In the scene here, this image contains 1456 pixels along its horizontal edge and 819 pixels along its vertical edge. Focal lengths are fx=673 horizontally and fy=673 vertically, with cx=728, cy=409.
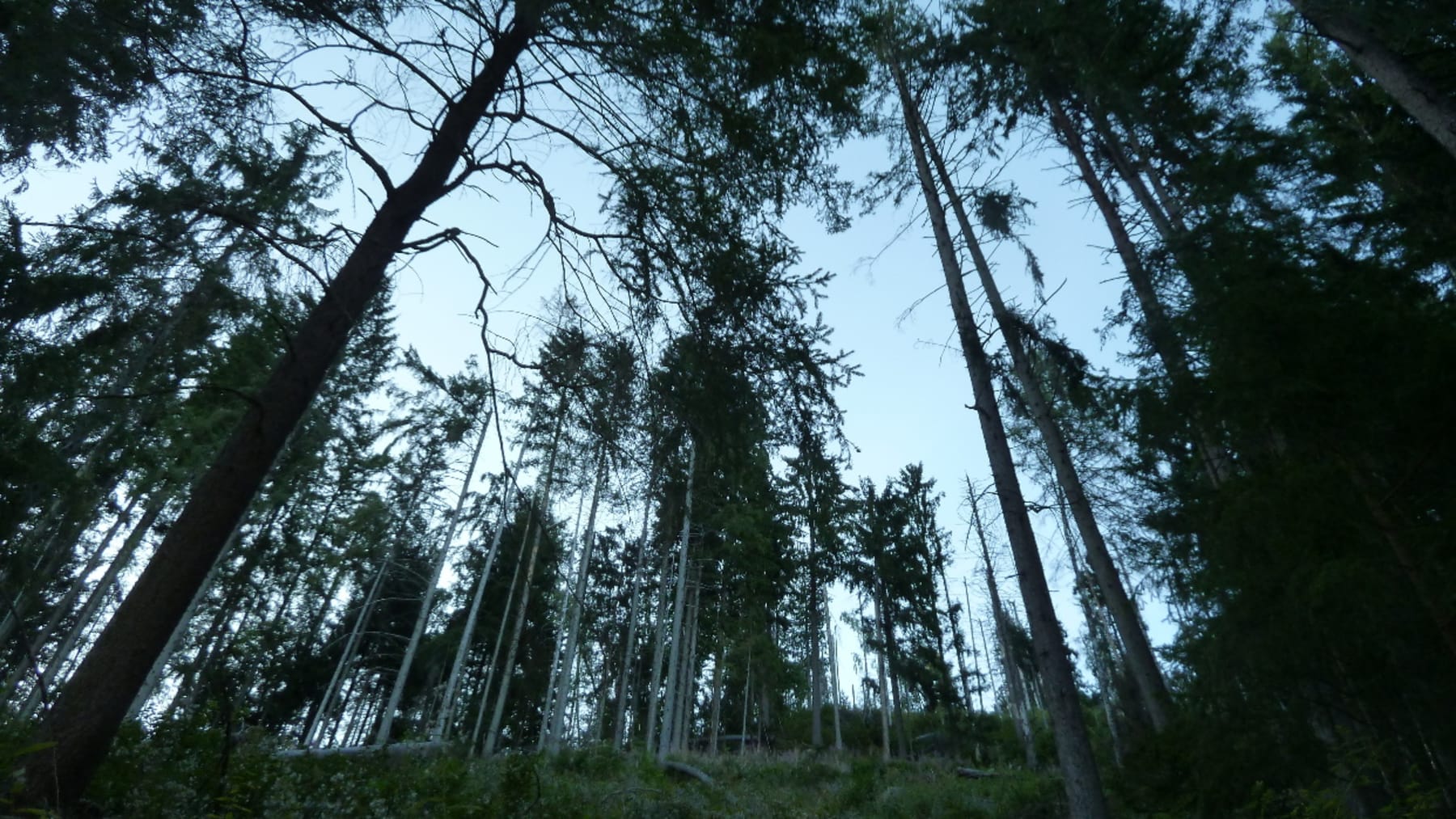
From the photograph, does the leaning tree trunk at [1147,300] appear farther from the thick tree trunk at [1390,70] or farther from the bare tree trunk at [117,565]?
the bare tree trunk at [117,565]

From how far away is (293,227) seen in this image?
4.23 metres

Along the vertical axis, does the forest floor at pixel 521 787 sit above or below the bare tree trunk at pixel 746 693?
below

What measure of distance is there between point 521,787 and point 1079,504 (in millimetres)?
7691

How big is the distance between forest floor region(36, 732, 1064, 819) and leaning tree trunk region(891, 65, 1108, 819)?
389 centimetres

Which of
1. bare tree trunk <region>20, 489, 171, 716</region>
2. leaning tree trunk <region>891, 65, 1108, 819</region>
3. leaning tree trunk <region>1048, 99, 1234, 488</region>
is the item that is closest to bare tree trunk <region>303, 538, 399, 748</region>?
bare tree trunk <region>20, 489, 171, 716</region>

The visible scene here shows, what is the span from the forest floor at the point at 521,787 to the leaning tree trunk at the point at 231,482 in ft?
1.89

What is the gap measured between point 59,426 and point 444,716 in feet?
27.8

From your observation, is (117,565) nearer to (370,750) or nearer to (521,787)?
(370,750)

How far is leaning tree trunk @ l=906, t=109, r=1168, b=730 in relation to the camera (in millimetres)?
8492

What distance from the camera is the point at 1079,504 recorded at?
360 inches

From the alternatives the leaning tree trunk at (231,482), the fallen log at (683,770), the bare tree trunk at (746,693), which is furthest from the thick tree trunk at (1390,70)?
the bare tree trunk at (746,693)

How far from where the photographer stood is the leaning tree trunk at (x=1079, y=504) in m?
8.49

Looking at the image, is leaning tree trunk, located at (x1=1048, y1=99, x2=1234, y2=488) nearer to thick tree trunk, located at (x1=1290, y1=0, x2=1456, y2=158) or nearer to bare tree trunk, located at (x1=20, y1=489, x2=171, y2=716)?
thick tree trunk, located at (x1=1290, y1=0, x2=1456, y2=158)

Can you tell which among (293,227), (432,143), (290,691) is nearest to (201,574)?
(293,227)
